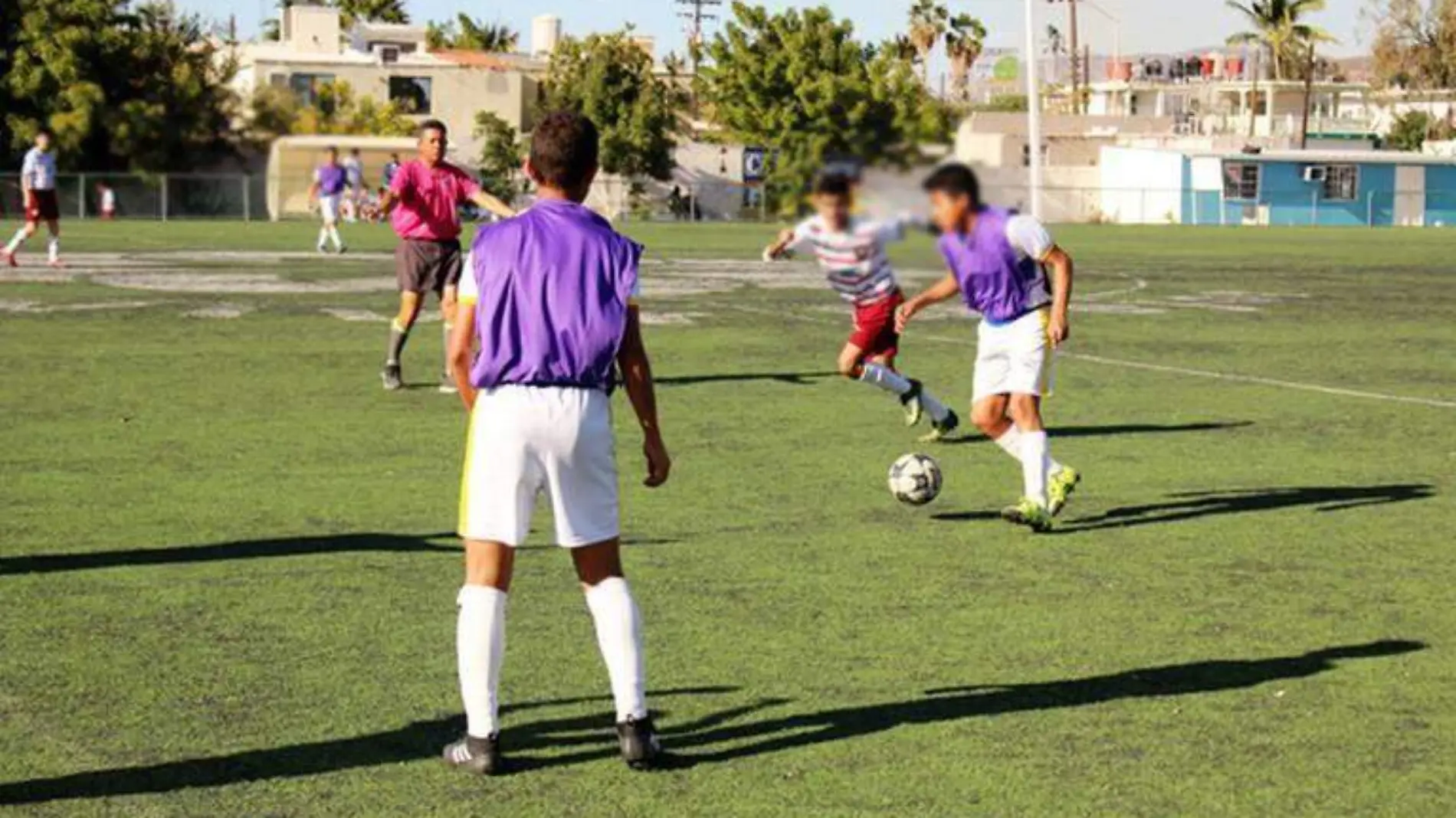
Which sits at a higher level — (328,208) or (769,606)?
(328,208)

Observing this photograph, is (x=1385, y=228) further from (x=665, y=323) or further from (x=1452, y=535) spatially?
(x=1452, y=535)

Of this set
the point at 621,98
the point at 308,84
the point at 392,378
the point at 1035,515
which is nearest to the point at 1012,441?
the point at 1035,515

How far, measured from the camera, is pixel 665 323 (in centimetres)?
2761

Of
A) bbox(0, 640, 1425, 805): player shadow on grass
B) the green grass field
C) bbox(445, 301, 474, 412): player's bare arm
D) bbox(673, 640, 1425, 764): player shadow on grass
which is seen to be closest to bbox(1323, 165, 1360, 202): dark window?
the green grass field

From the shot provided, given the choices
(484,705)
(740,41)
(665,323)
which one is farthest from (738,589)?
(665,323)

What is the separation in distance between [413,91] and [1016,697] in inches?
3370

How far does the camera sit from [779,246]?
187 inches

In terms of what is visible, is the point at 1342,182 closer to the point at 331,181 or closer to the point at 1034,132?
the point at 331,181

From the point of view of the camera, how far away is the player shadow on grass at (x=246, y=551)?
11023mm

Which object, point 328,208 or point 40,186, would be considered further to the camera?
point 328,208

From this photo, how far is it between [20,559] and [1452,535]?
290 inches

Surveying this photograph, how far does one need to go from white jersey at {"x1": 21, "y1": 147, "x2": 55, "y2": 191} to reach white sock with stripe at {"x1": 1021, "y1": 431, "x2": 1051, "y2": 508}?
25.5 m

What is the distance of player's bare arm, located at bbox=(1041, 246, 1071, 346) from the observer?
10.5 m

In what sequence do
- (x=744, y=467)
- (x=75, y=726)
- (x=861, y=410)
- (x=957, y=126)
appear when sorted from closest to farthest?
1. (x=957, y=126)
2. (x=75, y=726)
3. (x=744, y=467)
4. (x=861, y=410)
